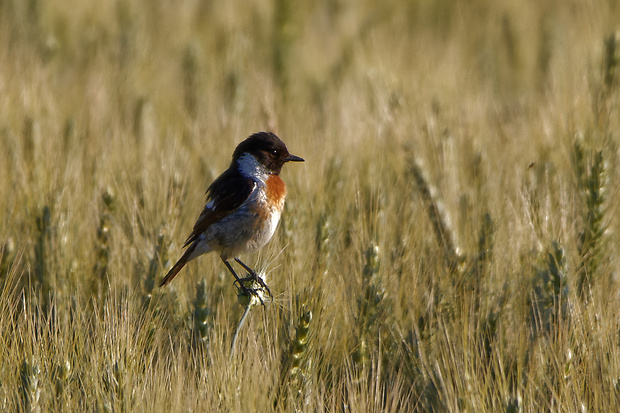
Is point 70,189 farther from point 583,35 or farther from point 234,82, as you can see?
point 583,35

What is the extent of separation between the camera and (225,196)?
3.46 m

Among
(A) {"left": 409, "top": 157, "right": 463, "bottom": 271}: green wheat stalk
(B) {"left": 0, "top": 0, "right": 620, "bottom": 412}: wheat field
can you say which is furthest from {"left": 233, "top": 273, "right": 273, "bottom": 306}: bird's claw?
(A) {"left": 409, "top": 157, "right": 463, "bottom": 271}: green wheat stalk

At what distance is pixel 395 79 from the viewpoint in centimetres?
490

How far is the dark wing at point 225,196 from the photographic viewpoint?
3.45m

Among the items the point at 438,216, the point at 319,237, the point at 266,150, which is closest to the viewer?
the point at 319,237

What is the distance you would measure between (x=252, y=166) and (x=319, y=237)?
0.57m

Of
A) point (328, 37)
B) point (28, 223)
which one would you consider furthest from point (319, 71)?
point (28, 223)

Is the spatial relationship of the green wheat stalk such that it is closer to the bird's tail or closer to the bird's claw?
the bird's claw

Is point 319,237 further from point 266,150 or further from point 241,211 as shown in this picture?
point 266,150

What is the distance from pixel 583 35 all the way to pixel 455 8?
463 centimetres

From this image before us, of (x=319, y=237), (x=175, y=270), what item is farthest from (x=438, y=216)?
(x=175, y=270)

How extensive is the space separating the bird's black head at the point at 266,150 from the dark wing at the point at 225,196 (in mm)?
146

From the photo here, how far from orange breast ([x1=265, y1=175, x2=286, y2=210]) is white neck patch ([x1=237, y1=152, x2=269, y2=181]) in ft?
0.15

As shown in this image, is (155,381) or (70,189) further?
(70,189)
